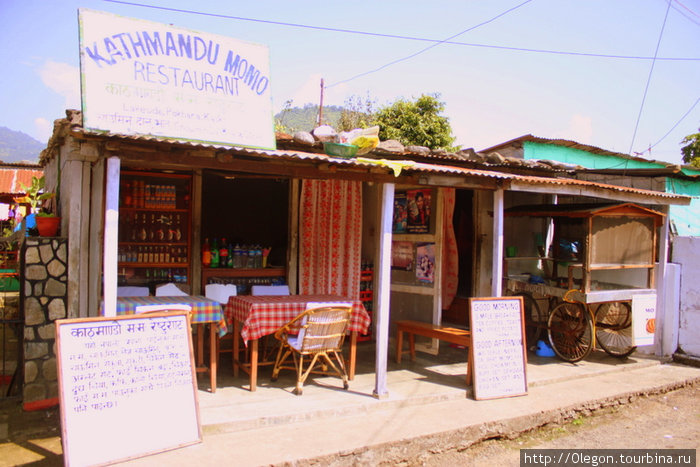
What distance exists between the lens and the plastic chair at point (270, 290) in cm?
732

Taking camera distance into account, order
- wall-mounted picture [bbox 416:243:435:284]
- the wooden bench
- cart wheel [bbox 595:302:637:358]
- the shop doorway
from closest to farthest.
→ the wooden bench, wall-mounted picture [bbox 416:243:435:284], cart wheel [bbox 595:302:637:358], the shop doorway

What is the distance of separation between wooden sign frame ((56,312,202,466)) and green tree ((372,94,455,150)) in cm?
1734

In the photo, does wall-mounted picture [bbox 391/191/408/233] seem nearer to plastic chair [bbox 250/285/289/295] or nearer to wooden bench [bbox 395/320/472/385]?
wooden bench [bbox 395/320/472/385]

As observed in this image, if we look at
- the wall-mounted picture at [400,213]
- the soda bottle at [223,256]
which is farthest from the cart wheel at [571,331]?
the soda bottle at [223,256]

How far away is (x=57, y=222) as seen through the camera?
6.08 metres

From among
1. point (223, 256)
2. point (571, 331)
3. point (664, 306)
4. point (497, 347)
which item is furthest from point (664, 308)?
point (223, 256)

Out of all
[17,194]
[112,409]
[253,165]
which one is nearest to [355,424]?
[112,409]

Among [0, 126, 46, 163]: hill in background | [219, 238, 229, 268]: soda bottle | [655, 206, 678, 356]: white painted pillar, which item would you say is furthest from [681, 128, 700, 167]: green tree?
[0, 126, 46, 163]: hill in background

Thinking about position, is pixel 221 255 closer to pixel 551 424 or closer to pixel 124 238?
pixel 124 238

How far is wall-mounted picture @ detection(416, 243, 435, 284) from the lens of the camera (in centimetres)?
789

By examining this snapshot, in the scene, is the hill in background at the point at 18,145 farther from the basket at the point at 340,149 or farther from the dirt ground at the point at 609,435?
the dirt ground at the point at 609,435

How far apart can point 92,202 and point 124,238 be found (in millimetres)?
1439

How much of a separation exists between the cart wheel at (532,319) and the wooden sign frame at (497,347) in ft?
5.68

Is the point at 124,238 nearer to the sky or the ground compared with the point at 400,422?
nearer to the sky
